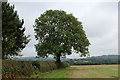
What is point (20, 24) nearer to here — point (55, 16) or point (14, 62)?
point (55, 16)

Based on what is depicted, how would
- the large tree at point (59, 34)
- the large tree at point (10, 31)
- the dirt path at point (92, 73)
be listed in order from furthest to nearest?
the large tree at point (59, 34), the large tree at point (10, 31), the dirt path at point (92, 73)

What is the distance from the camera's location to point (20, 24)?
1293 inches

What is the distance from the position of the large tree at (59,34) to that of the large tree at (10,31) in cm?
501

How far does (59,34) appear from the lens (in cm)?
3434

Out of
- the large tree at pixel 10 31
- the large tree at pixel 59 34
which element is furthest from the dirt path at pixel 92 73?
the large tree at pixel 10 31

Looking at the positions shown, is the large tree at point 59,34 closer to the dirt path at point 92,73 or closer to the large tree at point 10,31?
the large tree at point 10,31

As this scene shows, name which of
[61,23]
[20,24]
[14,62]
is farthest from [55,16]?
[14,62]

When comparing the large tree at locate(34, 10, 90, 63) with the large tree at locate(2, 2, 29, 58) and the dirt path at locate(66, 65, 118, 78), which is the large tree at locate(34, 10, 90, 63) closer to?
the large tree at locate(2, 2, 29, 58)

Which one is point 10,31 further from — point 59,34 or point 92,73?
point 92,73

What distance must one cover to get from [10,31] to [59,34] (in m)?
10.2

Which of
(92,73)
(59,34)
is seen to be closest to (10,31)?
(59,34)

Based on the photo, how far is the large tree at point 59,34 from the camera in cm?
3459

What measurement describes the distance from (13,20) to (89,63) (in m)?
35.2

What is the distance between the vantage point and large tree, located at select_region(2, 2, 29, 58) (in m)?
28.8
